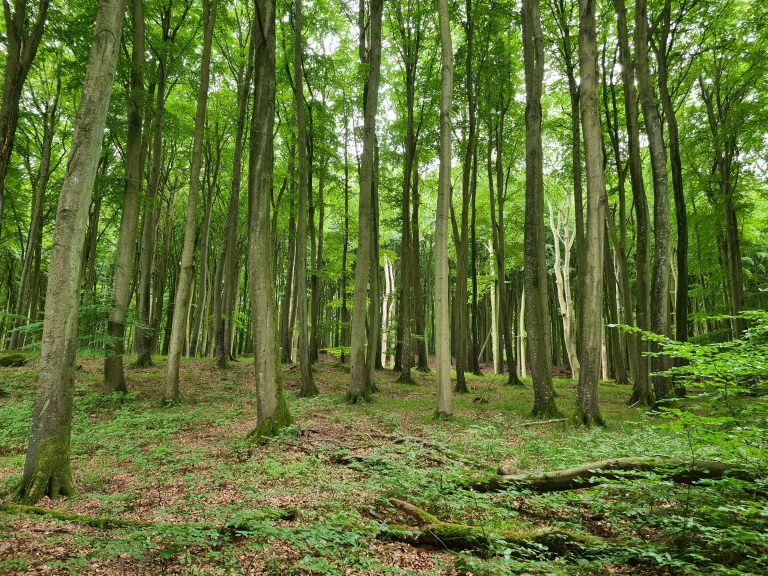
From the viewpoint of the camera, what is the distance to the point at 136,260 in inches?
1007

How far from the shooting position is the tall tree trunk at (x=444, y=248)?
967cm

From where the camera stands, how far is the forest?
11.9 ft

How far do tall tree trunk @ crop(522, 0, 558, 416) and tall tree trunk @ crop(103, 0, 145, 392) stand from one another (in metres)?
10.5

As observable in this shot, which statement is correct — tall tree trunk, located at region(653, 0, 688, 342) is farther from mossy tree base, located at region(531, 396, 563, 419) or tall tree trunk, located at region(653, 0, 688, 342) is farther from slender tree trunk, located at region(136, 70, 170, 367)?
slender tree trunk, located at region(136, 70, 170, 367)

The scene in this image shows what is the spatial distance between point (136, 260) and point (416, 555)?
90.3ft

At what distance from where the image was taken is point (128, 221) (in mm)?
11148

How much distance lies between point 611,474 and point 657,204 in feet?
31.0

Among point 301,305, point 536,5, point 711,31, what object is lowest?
point 301,305

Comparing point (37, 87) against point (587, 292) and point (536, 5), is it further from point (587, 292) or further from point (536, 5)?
point (587, 292)

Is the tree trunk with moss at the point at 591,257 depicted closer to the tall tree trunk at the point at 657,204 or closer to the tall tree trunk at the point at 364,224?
the tall tree trunk at the point at 657,204

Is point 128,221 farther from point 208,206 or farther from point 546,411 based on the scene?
point 546,411

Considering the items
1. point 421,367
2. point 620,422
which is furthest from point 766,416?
point 421,367

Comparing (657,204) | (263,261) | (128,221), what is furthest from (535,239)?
(128,221)

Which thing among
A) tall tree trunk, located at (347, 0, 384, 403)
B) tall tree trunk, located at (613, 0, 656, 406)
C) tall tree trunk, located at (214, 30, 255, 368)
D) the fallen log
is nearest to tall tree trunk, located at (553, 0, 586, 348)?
tall tree trunk, located at (613, 0, 656, 406)
